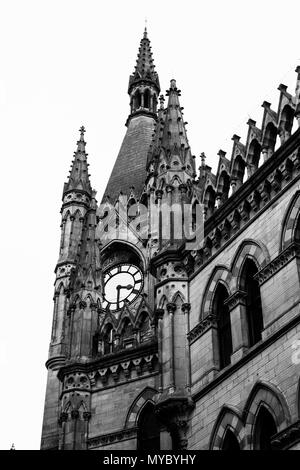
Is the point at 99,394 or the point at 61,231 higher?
the point at 61,231

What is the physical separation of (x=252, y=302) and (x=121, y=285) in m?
17.2

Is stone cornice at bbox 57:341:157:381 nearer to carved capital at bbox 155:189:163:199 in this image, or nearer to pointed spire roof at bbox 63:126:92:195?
carved capital at bbox 155:189:163:199

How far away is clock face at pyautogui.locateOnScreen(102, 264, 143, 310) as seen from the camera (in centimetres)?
3650

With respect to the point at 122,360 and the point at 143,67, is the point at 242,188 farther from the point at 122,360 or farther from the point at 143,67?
the point at 143,67

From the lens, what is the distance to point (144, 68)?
52625 millimetres

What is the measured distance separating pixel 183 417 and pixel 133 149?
2684 cm

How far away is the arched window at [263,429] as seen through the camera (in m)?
18.2

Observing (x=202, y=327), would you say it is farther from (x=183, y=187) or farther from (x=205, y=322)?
(x=183, y=187)

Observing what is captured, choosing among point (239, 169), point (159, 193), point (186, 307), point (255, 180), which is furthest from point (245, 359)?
point (159, 193)

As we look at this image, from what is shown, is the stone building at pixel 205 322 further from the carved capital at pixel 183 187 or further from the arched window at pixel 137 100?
the arched window at pixel 137 100

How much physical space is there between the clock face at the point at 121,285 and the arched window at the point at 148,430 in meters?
10.4

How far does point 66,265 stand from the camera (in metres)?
37.3
